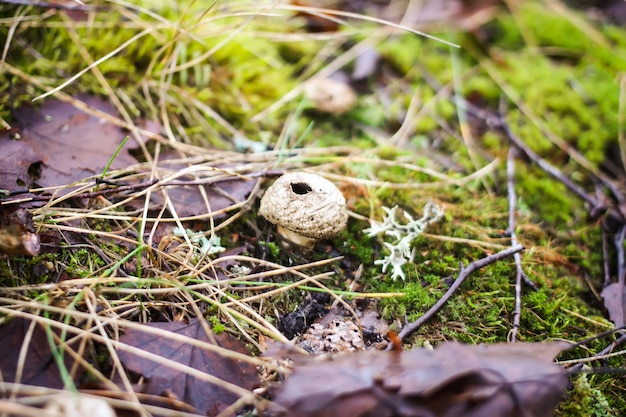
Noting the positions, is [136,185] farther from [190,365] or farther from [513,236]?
[513,236]

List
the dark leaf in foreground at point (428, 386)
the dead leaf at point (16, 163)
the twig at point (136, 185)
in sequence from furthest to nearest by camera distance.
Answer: the dead leaf at point (16, 163) < the twig at point (136, 185) < the dark leaf in foreground at point (428, 386)

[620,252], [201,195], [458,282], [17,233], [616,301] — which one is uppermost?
[17,233]

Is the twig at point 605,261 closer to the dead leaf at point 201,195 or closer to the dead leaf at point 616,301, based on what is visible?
the dead leaf at point 616,301

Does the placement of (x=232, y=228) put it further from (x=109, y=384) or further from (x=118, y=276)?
(x=109, y=384)

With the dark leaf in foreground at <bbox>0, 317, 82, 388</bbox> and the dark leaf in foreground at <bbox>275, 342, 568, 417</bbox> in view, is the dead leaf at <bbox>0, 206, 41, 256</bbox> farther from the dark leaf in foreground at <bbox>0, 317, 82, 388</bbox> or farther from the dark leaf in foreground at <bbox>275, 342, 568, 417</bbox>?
the dark leaf in foreground at <bbox>275, 342, 568, 417</bbox>

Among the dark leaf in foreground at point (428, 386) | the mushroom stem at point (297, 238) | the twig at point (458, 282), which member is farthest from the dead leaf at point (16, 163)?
the twig at point (458, 282)


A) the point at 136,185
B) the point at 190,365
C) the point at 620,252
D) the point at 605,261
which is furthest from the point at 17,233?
the point at 620,252
